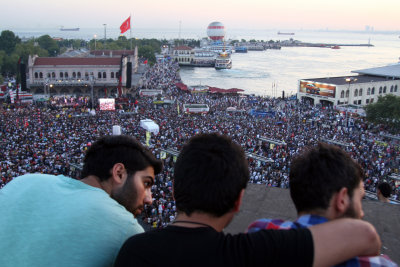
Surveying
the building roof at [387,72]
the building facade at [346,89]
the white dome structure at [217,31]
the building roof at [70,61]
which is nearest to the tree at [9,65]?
the building roof at [70,61]

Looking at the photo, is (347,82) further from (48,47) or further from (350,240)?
(48,47)

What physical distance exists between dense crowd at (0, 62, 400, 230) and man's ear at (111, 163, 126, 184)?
7.26 metres

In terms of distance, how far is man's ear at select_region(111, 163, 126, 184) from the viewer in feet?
5.41

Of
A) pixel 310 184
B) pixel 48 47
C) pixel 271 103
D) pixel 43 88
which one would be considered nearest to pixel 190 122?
pixel 271 103

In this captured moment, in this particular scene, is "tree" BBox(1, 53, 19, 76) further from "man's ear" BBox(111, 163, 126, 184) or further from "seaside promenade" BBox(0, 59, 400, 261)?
"man's ear" BBox(111, 163, 126, 184)

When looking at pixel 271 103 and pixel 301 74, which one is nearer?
pixel 271 103

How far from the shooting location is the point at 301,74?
72375mm

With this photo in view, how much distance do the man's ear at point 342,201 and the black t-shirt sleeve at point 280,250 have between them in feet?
0.92

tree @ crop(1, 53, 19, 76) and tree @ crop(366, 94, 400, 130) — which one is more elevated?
tree @ crop(1, 53, 19, 76)

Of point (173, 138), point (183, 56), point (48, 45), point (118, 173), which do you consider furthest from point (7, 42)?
point (118, 173)

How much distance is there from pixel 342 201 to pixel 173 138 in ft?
54.7

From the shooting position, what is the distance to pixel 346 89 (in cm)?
A: 3512

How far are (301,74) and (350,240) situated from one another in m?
74.8

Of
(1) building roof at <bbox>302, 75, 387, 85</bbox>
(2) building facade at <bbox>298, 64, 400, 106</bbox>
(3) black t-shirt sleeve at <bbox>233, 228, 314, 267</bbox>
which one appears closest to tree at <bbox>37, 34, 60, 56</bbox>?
(2) building facade at <bbox>298, 64, 400, 106</bbox>
